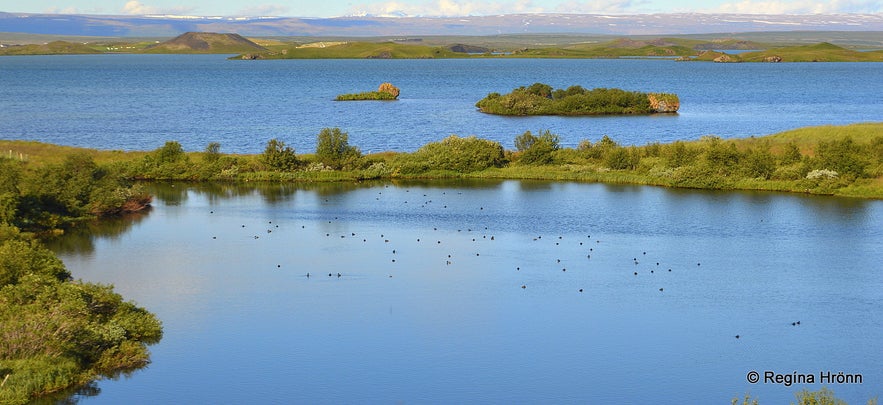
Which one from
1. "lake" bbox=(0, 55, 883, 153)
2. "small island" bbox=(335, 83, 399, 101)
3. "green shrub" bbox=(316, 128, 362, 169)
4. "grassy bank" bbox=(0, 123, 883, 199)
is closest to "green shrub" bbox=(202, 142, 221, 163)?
"grassy bank" bbox=(0, 123, 883, 199)

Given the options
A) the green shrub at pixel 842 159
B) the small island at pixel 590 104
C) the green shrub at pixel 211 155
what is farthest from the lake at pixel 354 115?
the green shrub at pixel 842 159

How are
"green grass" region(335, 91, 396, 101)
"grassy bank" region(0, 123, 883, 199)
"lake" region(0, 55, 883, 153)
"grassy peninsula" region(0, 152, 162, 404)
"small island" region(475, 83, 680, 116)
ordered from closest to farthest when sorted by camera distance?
"grassy peninsula" region(0, 152, 162, 404) → "grassy bank" region(0, 123, 883, 199) → "lake" region(0, 55, 883, 153) → "small island" region(475, 83, 680, 116) → "green grass" region(335, 91, 396, 101)

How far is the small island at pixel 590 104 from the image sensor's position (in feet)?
440

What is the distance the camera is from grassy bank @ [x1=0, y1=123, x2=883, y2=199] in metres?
67.2

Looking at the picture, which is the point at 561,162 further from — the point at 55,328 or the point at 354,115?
the point at 354,115

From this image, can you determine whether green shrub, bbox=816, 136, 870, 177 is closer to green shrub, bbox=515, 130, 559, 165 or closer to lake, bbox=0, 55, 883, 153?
green shrub, bbox=515, 130, 559, 165

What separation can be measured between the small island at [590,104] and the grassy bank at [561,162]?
2181 inches

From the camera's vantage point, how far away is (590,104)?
135250 mm

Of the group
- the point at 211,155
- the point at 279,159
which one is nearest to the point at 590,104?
the point at 279,159

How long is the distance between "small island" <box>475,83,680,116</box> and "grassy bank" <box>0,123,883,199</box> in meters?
55.4

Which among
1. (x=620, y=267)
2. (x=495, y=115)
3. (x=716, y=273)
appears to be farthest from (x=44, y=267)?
(x=495, y=115)

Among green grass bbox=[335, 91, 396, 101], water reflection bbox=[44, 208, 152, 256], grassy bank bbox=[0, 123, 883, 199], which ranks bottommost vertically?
water reflection bbox=[44, 208, 152, 256]

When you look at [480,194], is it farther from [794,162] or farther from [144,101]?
[144,101]

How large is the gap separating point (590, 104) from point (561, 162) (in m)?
61.4
